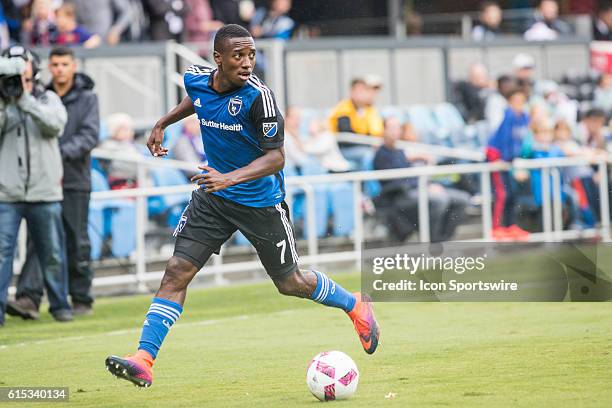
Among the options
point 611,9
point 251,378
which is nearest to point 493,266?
point 251,378

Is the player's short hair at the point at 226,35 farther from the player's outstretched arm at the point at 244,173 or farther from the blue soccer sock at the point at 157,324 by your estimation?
the blue soccer sock at the point at 157,324

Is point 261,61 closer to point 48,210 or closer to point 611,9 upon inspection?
point 48,210

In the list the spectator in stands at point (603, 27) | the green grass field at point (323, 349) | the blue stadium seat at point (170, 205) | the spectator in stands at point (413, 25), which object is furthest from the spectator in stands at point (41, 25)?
the spectator in stands at point (603, 27)

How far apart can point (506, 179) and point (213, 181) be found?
9817 millimetres

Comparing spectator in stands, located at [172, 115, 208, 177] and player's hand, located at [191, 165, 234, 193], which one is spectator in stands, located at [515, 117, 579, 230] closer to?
spectator in stands, located at [172, 115, 208, 177]

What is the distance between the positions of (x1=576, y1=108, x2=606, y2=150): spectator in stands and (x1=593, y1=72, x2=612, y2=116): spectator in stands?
8.51ft

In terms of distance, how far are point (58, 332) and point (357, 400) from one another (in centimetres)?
481

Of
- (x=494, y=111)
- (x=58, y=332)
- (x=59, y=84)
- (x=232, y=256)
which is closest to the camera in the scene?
(x=58, y=332)

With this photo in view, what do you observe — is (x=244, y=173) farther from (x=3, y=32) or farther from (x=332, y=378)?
(x=3, y=32)

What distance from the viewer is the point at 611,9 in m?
26.6

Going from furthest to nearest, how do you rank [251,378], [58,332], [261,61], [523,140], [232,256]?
[261,61] → [523,140] → [232,256] → [58,332] → [251,378]

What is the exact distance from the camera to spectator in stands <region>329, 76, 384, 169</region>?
18.4 m

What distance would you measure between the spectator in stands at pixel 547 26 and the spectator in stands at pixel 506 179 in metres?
6.86

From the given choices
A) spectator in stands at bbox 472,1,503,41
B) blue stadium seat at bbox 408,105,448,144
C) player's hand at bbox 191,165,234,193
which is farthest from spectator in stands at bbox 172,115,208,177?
player's hand at bbox 191,165,234,193
